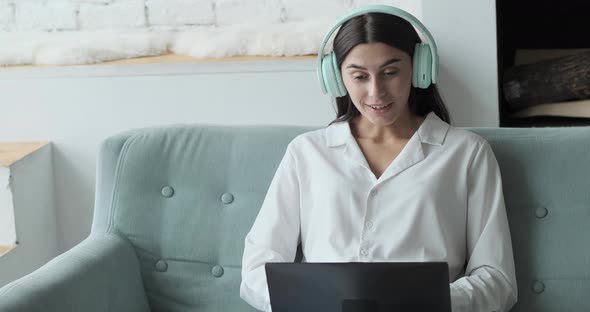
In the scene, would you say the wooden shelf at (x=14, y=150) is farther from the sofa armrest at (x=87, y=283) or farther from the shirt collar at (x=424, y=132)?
the shirt collar at (x=424, y=132)

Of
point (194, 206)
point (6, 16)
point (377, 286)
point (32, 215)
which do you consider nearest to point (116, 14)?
point (6, 16)

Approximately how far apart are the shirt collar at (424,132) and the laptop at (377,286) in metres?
0.42

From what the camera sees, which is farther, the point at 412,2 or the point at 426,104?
the point at 412,2

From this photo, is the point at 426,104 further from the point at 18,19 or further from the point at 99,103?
the point at 18,19

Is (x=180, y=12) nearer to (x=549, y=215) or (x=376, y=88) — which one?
(x=376, y=88)

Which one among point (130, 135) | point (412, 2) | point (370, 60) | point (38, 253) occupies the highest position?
point (412, 2)

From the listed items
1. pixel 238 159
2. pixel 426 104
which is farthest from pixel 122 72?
pixel 426 104

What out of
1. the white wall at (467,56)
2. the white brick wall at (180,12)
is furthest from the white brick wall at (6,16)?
the white wall at (467,56)

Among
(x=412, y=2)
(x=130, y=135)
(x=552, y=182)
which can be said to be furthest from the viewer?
(x=412, y=2)

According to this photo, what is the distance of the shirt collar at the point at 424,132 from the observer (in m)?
1.80

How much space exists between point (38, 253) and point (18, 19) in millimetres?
914

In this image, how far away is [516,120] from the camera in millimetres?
2562

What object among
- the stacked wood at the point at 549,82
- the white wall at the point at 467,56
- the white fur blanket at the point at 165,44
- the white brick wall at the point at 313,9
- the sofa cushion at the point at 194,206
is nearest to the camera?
the sofa cushion at the point at 194,206

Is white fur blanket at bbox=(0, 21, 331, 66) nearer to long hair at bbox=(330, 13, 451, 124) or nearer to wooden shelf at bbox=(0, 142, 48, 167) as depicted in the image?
wooden shelf at bbox=(0, 142, 48, 167)
